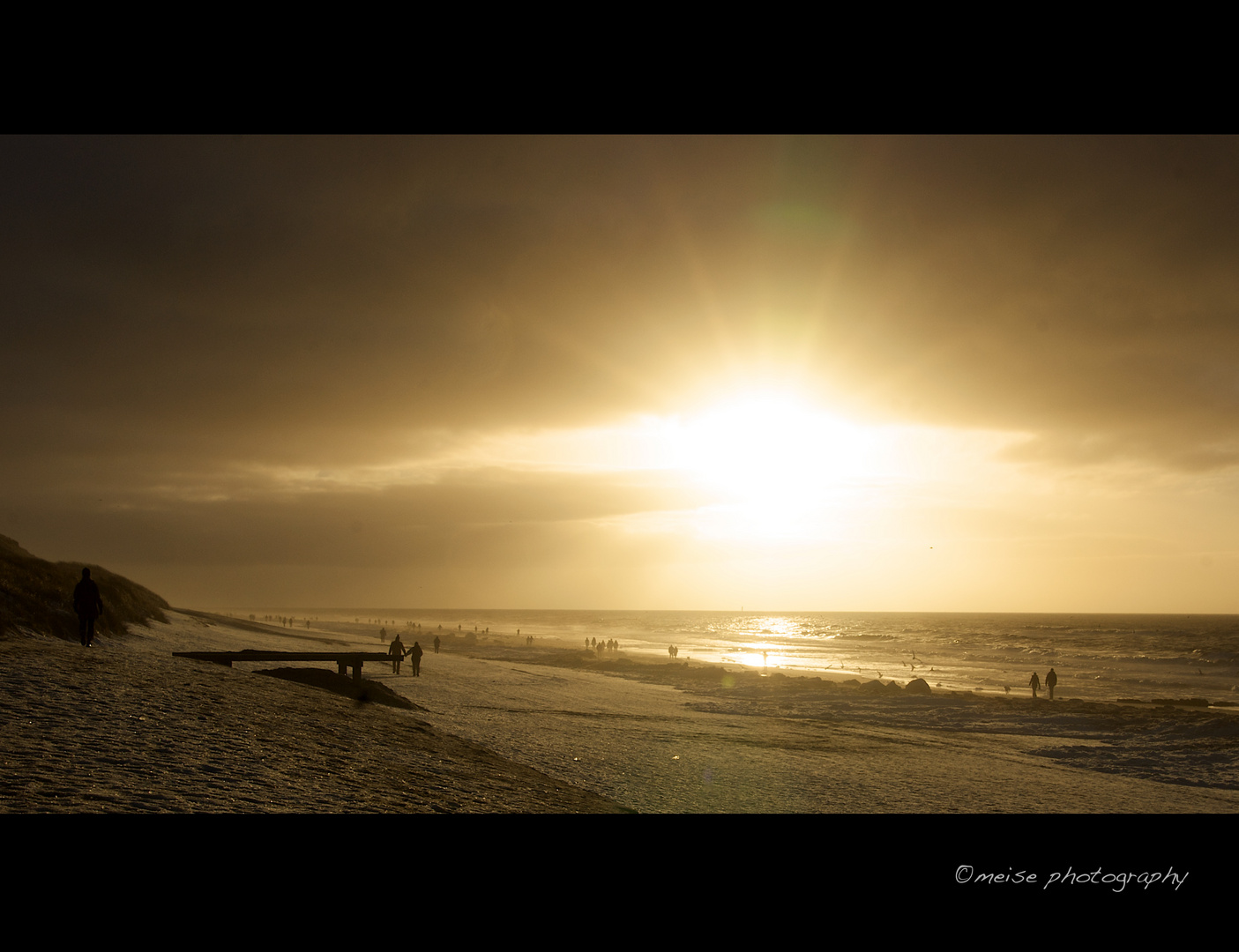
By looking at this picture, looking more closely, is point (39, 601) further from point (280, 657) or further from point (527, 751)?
point (527, 751)

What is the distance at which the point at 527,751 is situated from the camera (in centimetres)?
1641

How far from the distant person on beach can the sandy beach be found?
0.55 meters

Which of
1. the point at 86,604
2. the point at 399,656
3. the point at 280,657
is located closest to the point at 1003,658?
the point at 399,656

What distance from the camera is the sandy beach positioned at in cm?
937

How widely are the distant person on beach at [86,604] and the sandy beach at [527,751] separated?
1.82 ft

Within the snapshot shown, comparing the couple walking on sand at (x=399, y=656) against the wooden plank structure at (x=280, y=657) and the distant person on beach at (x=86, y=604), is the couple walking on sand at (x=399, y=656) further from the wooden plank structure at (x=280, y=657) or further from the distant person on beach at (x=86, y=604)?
the distant person on beach at (x=86, y=604)

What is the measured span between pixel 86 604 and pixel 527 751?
11.6 meters

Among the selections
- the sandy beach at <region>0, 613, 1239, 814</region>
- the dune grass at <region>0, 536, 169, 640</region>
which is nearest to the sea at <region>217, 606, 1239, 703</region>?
the sandy beach at <region>0, 613, 1239, 814</region>
